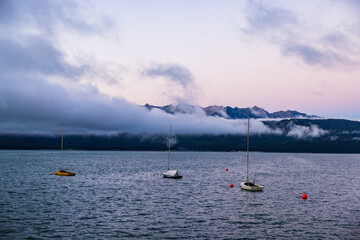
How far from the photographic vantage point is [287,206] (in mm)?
65688

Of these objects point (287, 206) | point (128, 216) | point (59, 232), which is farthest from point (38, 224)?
point (287, 206)

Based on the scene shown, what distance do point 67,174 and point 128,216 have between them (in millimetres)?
80862

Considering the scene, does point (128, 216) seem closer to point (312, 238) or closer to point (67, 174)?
point (312, 238)

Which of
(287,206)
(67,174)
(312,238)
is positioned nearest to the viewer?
(312,238)

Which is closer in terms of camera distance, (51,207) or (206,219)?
(206,219)

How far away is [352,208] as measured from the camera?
64062mm

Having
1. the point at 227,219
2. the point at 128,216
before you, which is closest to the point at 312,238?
the point at 227,219

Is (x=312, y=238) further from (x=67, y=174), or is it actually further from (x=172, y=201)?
(x=67, y=174)

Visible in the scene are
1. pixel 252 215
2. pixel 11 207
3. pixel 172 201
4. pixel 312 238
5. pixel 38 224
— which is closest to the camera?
pixel 312 238

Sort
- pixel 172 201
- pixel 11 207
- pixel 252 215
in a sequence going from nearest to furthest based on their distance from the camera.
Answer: pixel 252 215 → pixel 11 207 → pixel 172 201

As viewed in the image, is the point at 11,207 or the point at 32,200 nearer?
the point at 11,207

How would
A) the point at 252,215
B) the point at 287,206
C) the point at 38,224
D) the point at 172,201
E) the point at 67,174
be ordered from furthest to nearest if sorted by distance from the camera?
the point at 67,174, the point at 172,201, the point at 287,206, the point at 252,215, the point at 38,224

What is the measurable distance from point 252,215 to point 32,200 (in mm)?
47219

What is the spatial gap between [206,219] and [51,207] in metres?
30.8
